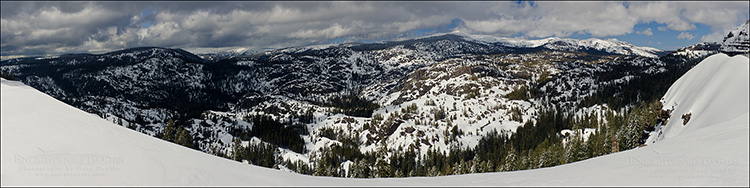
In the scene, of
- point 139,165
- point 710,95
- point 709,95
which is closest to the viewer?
point 139,165

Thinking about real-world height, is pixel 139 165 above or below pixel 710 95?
above

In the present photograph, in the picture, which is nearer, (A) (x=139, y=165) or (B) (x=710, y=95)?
(A) (x=139, y=165)

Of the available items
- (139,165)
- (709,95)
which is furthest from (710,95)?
A: (139,165)

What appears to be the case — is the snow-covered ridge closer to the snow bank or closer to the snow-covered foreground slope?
the snow bank

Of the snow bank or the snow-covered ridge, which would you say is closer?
the snow bank

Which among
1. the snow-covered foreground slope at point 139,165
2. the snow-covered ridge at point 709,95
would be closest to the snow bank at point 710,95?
the snow-covered ridge at point 709,95

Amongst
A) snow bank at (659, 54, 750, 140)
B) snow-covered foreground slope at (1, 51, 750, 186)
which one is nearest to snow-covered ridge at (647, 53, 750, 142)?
snow bank at (659, 54, 750, 140)

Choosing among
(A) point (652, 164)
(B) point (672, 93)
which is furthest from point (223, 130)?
(B) point (672, 93)

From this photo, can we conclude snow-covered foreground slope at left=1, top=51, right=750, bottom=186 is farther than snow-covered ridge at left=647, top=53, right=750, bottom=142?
No

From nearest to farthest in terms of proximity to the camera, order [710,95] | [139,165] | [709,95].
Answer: [139,165] < [710,95] < [709,95]

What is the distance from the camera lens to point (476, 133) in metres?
178

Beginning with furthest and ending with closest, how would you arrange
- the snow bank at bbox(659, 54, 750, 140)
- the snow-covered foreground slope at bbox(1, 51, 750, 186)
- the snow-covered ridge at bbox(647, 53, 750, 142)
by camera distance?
the snow-covered ridge at bbox(647, 53, 750, 142) → the snow bank at bbox(659, 54, 750, 140) → the snow-covered foreground slope at bbox(1, 51, 750, 186)

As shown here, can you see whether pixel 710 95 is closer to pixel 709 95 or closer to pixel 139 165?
pixel 709 95

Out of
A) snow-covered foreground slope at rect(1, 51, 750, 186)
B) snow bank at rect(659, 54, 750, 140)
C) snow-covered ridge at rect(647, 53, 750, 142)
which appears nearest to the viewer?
snow-covered foreground slope at rect(1, 51, 750, 186)
